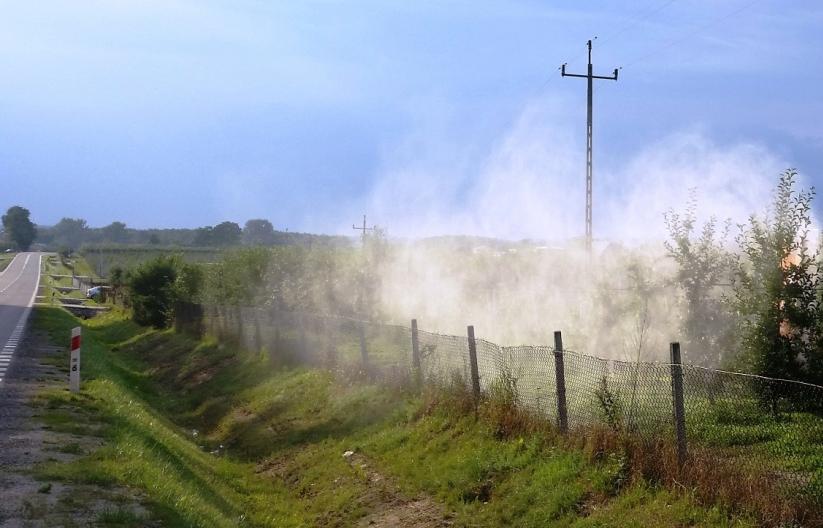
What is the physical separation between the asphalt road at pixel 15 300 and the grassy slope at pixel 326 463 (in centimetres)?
497

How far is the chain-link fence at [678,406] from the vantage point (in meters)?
7.52

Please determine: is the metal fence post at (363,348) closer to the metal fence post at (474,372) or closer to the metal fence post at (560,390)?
the metal fence post at (474,372)

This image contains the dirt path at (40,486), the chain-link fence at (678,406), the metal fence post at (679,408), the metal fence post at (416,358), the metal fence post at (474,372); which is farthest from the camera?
the metal fence post at (416,358)

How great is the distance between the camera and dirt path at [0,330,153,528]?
7652 mm

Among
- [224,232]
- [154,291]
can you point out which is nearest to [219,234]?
[224,232]

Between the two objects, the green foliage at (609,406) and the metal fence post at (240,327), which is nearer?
the green foliage at (609,406)

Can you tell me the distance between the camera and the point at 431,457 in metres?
11.6

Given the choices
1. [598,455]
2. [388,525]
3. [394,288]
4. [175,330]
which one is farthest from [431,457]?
[175,330]

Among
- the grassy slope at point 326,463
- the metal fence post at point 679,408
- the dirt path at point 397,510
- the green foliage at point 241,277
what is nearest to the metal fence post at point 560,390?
the grassy slope at point 326,463

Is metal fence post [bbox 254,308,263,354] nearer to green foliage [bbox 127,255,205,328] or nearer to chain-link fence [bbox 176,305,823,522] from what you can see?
chain-link fence [bbox 176,305,823,522]

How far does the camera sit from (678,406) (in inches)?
319

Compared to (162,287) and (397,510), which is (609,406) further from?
(162,287)

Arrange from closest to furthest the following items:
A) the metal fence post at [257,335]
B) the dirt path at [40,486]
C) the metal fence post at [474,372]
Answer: the dirt path at [40,486] → the metal fence post at [474,372] → the metal fence post at [257,335]

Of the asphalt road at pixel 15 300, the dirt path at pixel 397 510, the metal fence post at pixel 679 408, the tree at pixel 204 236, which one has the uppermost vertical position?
the tree at pixel 204 236
